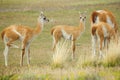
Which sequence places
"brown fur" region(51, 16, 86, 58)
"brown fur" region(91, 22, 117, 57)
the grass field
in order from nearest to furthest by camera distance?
the grass field
"brown fur" region(91, 22, 117, 57)
"brown fur" region(51, 16, 86, 58)

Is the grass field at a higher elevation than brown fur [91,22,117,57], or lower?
lower

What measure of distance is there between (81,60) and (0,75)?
2.68 meters

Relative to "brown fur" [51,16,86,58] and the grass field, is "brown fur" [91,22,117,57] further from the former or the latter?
"brown fur" [51,16,86,58]

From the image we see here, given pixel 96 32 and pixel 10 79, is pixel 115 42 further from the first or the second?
pixel 10 79

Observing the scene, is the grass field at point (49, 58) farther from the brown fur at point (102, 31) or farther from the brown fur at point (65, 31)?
the brown fur at point (102, 31)

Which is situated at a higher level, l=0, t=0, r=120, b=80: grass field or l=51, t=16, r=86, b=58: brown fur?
l=51, t=16, r=86, b=58: brown fur

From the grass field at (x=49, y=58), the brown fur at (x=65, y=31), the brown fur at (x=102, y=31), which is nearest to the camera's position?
the grass field at (x=49, y=58)

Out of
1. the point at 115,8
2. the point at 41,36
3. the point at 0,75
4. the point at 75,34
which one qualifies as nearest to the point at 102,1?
the point at 115,8

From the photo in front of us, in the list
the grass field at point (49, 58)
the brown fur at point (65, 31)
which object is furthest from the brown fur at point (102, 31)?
the brown fur at point (65, 31)

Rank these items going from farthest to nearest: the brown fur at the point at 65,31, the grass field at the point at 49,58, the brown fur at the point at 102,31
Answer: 1. the brown fur at the point at 65,31
2. the brown fur at the point at 102,31
3. the grass field at the point at 49,58

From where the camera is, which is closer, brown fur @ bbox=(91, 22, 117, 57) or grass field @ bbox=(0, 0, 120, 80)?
grass field @ bbox=(0, 0, 120, 80)

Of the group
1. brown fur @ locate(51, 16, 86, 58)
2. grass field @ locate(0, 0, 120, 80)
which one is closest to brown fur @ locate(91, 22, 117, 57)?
grass field @ locate(0, 0, 120, 80)

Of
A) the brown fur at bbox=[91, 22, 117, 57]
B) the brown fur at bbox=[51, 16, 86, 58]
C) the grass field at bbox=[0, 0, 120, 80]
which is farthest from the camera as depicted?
the brown fur at bbox=[51, 16, 86, 58]

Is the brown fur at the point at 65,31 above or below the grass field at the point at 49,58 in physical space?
above
